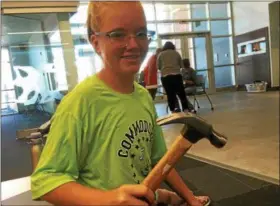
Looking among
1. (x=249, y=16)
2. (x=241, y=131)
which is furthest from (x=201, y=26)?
(x=249, y=16)

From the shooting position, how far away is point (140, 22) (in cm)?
50

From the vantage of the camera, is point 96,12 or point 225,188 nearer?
point 96,12

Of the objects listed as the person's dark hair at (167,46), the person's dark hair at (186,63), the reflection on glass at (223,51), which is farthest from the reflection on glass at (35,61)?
the reflection on glass at (223,51)

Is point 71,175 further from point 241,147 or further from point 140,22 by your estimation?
point 241,147

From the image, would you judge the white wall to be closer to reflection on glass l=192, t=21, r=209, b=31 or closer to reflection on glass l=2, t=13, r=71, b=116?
reflection on glass l=192, t=21, r=209, b=31

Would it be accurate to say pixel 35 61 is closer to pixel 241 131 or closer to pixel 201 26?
pixel 201 26

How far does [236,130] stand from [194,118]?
105 cm

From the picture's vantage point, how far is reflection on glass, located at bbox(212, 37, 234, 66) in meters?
0.75

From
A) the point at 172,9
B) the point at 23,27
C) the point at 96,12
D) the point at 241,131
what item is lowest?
the point at 241,131

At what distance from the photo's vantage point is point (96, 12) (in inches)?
19.4

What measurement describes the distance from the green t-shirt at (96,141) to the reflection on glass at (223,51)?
29cm

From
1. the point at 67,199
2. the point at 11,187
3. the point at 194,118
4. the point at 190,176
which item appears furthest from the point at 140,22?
the point at 11,187

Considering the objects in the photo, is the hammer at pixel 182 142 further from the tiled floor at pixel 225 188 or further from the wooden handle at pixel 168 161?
the tiled floor at pixel 225 188

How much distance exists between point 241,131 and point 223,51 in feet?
2.05
